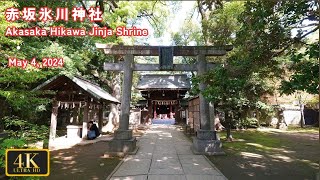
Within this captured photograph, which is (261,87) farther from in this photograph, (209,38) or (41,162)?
(41,162)

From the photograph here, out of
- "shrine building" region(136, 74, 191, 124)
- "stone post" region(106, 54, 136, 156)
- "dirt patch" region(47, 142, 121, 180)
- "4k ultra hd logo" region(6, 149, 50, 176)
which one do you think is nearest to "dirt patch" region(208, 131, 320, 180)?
"stone post" region(106, 54, 136, 156)

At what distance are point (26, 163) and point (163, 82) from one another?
2680 centimetres

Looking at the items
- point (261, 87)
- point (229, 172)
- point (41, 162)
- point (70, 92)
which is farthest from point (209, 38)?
point (41, 162)

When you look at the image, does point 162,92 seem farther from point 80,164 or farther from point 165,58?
point 80,164

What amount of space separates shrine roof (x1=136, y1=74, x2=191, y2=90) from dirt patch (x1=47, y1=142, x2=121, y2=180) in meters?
15.6

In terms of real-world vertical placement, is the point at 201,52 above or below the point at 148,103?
above

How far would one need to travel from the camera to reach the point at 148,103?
3008 cm

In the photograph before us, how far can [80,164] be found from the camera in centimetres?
948

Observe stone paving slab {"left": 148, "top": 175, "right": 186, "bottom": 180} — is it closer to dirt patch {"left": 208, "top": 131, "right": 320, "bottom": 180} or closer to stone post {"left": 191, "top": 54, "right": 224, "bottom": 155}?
dirt patch {"left": 208, "top": 131, "right": 320, "bottom": 180}

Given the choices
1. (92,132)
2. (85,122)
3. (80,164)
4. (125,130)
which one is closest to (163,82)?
(85,122)

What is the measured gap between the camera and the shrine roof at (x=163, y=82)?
27.8 metres

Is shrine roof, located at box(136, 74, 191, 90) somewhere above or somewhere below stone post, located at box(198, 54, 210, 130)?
above

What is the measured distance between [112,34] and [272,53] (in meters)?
14.9

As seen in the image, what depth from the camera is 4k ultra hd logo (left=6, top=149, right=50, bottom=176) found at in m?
2.59
